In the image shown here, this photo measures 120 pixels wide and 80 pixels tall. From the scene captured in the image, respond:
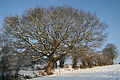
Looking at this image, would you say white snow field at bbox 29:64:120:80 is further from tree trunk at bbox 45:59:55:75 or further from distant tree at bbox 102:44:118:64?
→ distant tree at bbox 102:44:118:64

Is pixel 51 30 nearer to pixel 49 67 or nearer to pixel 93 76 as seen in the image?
pixel 49 67

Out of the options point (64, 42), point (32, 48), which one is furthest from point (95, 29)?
point (32, 48)

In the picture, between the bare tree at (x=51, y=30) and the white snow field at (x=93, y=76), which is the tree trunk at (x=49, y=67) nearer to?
the bare tree at (x=51, y=30)

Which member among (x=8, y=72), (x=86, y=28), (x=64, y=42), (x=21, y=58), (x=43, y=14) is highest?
(x=43, y=14)

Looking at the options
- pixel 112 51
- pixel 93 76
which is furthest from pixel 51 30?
pixel 112 51

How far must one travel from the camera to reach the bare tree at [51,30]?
23156 mm

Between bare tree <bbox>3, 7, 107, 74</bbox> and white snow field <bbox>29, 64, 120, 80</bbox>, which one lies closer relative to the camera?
white snow field <bbox>29, 64, 120, 80</bbox>

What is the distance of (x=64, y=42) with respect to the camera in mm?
24000

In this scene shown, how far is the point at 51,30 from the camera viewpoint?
23516mm

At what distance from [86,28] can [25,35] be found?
944cm

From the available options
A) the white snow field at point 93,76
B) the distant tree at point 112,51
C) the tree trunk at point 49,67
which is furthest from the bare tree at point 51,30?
the distant tree at point 112,51

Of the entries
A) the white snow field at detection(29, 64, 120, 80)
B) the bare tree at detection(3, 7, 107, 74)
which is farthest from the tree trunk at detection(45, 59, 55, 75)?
the white snow field at detection(29, 64, 120, 80)

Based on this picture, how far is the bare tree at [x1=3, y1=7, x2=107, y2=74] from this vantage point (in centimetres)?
2316

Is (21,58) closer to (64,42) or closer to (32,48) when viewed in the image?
(32,48)
